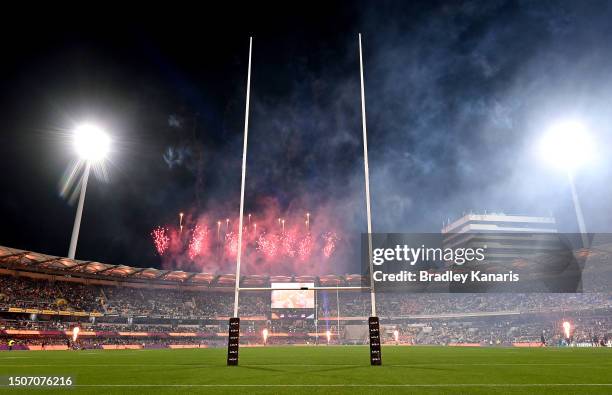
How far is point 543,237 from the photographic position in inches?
4058

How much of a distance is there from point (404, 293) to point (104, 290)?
5346 centimetres

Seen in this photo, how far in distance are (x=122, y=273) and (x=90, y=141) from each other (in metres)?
20.3

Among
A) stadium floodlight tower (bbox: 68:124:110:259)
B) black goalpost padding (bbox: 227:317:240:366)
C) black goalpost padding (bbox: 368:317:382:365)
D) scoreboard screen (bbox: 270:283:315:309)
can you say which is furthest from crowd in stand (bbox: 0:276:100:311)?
black goalpost padding (bbox: 368:317:382:365)

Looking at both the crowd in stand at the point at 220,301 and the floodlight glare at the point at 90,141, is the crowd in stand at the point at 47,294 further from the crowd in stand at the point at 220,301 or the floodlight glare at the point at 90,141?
the floodlight glare at the point at 90,141

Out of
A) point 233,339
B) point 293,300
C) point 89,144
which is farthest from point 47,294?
point 233,339

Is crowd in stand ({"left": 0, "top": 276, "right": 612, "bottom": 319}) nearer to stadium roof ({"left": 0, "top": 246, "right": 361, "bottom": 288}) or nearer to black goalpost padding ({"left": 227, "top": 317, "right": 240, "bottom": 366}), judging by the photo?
stadium roof ({"left": 0, "top": 246, "right": 361, "bottom": 288})

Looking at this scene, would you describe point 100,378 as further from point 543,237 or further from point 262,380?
point 543,237

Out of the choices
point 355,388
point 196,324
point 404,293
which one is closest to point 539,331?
point 404,293

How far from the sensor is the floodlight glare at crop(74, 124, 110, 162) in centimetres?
4803

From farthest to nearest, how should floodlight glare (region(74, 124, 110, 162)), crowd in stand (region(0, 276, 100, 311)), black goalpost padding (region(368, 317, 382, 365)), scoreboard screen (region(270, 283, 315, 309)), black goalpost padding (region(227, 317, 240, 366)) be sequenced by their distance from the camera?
scoreboard screen (region(270, 283, 315, 309)) → floodlight glare (region(74, 124, 110, 162)) → crowd in stand (region(0, 276, 100, 311)) → black goalpost padding (region(227, 317, 240, 366)) → black goalpost padding (region(368, 317, 382, 365))

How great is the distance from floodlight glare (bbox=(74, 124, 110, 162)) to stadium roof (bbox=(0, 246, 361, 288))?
45.5ft

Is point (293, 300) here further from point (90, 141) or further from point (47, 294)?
point (90, 141)

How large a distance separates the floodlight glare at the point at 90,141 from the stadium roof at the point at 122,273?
1386 centimetres

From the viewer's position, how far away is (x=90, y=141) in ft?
159
